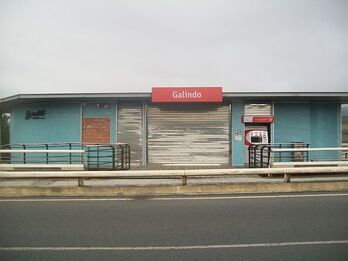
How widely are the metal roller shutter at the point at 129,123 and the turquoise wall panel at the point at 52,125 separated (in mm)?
2244

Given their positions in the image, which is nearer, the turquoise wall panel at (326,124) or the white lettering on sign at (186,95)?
the white lettering on sign at (186,95)

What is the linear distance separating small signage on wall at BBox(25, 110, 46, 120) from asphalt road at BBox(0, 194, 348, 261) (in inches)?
391

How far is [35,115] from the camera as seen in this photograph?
17.8 meters

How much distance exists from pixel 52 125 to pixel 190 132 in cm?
767

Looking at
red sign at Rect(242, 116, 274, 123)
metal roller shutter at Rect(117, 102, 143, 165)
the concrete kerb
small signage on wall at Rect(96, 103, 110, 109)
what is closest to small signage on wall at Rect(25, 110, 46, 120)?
small signage on wall at Rect(96, 103, 110, 109)

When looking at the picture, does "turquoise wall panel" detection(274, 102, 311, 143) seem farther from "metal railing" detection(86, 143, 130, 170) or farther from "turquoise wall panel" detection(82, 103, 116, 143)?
"turquoise wall panel" detection(82, 103, 116, 143)

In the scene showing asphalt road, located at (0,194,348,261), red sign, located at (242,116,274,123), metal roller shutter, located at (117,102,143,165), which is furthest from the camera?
metal roller shutter, located at (117,102,143,165)

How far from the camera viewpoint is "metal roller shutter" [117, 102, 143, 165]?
17.5m

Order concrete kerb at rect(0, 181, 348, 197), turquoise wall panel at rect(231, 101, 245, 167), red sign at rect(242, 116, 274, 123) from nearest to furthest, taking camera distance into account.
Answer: concrete kerb at rect(0, 181, 348, 197), red sign at rect(242, 116, 274, 123), turquoise wall panel at rect(231, 101, 245, 167)

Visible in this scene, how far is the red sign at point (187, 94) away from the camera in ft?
53.8

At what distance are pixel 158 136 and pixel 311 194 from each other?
32.0ft

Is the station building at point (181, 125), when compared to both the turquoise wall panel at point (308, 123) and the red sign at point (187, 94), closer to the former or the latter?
the turquoise wall panel at point (308, 123)

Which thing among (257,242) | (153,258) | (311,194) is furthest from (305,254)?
(311,194)

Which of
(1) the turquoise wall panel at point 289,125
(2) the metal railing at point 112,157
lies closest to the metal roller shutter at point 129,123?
(2) the metal railing at point 112,157
